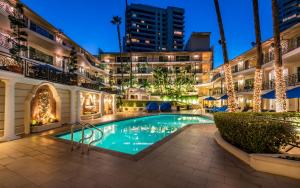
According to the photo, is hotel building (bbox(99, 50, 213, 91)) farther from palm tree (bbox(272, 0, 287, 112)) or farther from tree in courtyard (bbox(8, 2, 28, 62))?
palm tree (bbox(272, 0, 287, 112))

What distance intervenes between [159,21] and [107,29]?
112 m

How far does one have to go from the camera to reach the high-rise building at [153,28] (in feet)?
282

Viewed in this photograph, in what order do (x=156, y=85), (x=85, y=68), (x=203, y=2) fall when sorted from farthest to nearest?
(x=203, y=2), (x=156, y=85), (x=85, y=68)

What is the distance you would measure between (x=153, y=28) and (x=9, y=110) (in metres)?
90.1

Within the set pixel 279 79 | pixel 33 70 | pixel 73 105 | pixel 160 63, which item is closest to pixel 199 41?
pixel 160 63

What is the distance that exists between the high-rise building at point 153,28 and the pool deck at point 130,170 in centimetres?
8095

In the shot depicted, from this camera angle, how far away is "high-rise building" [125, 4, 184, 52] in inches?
3378

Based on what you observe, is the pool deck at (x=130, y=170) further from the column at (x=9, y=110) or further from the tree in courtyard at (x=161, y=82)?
the tree in courtyard at (x=161, y=82)

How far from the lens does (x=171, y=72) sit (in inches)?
1645

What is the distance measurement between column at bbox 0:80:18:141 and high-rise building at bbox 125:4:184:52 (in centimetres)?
7783

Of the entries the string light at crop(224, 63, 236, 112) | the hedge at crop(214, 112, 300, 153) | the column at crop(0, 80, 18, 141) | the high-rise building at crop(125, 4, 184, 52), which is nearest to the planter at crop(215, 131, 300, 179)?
the hedge at crop(214, 112, 300, 153)

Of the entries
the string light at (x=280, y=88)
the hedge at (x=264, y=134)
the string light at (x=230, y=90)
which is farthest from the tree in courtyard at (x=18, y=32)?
the string light at (x=280, y=88)

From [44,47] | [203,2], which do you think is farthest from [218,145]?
[203,2]

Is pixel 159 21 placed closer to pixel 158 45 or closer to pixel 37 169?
pixel 158 45
